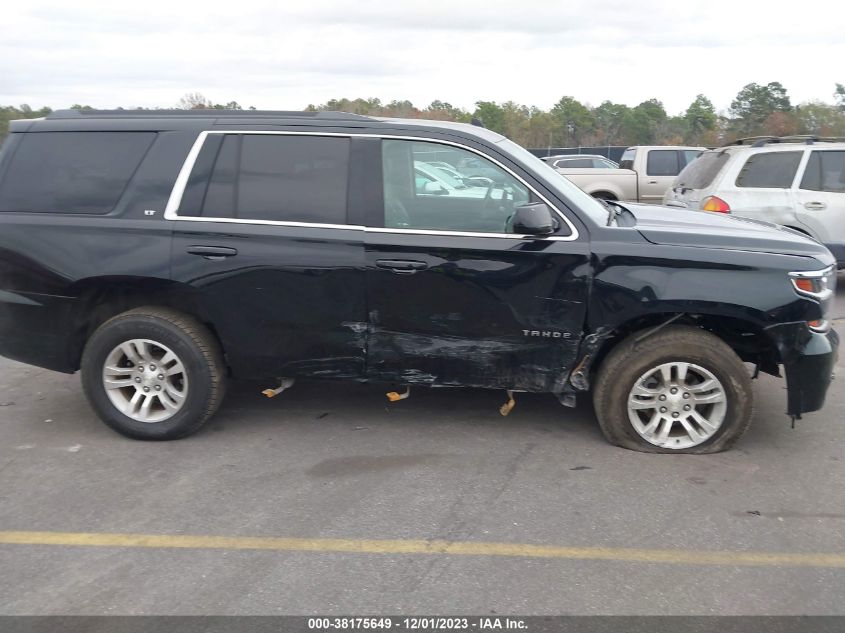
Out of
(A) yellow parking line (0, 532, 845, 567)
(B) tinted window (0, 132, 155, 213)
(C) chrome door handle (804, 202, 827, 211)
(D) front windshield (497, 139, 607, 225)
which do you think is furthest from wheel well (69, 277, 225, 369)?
(C) chrome door handle (804, 202, 827, 211)

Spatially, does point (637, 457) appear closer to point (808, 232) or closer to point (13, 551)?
point (13, 551)

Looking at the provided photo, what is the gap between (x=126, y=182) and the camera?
182 inches

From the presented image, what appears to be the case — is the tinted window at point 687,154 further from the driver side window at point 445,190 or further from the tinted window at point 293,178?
the tinted window at point 293,178

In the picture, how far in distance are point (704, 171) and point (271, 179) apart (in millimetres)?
6791

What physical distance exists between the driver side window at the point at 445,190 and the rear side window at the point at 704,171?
18.6 feet

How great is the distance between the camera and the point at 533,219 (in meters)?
4.23

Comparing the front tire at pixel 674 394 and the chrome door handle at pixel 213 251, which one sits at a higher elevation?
the chrome door handle at pixel 213 251

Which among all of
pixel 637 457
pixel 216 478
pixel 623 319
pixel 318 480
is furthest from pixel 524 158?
pixel 216 478

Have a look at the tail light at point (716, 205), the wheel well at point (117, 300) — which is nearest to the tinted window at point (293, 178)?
the wheel well at point (117, 300)

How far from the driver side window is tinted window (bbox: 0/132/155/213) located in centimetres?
154

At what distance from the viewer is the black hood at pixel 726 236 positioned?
4.35 m

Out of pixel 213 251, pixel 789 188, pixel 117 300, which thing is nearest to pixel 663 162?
pixel 789 188
